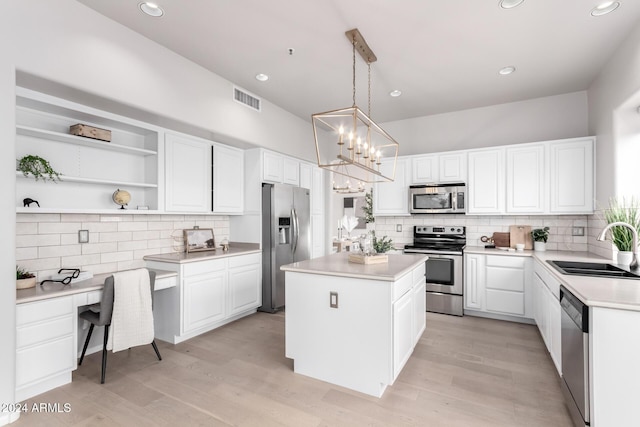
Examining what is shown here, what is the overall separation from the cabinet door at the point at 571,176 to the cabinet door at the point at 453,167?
1.03 m

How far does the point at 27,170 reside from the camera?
98.4 inches

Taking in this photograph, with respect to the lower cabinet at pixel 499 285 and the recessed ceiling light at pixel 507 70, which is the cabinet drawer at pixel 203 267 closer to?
the lower cabinet at pixel 499 285

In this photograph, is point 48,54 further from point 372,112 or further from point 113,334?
point 372,112

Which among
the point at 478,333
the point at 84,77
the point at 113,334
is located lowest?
the point at 478,333

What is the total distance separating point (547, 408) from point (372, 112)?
4.23 metres

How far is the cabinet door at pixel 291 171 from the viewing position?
16.2 ft

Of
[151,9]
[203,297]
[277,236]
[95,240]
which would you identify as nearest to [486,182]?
[277,236]

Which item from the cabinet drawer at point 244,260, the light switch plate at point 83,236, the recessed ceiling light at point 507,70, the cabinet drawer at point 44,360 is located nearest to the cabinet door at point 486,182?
the recessed ceiling light at point 507,70

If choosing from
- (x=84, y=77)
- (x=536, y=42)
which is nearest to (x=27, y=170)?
(x=84, y=77)

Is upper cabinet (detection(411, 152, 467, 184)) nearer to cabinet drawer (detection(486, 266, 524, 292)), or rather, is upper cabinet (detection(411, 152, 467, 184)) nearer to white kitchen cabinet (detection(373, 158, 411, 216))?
white kitchen cabinet (detection(373, 158, 411, 216))

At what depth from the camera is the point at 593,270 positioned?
9.01ft

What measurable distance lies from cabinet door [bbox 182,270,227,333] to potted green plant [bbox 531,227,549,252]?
401 cm

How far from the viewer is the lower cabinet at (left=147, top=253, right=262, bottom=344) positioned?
336 centimetres

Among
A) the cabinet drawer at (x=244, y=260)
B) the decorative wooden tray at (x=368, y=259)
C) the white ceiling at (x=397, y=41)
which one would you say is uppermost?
the white ceiling at (x=397, y=41)
